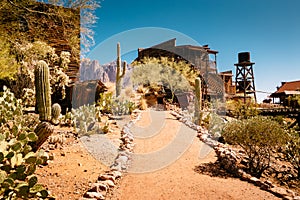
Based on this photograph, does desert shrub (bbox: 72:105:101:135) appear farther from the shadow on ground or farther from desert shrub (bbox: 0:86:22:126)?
the shadow on ground

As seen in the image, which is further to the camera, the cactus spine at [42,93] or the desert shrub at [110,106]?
the desert shrub at [110,106]

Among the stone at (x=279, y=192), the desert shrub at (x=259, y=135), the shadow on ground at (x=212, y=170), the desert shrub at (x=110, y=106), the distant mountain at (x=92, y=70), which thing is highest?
the distant mountain at (x=92, y=70)

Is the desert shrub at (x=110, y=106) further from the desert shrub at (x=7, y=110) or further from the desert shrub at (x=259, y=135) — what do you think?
the desert shrub at (x=259, y=135)

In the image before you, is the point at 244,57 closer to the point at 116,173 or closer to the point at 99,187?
the point at 116,173

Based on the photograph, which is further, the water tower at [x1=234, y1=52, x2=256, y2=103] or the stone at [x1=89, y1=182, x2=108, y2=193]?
the water tower at [x1=234, y1=52, x2=256, y2=103]

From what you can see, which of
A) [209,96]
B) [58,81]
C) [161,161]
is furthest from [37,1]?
[209,96]

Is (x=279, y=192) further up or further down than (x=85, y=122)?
further down

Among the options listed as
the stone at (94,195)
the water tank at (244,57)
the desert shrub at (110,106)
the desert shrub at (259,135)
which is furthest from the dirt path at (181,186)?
the water tank at (244,57)

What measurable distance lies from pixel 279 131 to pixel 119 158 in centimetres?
353

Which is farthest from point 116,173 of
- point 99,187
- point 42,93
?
point 42,93

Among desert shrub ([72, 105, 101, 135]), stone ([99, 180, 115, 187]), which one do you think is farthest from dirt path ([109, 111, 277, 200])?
desert shrub ([72, 105, 101, 135])

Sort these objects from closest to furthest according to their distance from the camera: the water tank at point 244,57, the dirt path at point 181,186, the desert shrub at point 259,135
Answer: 1. the dirt path at point 181,186
2. the desert shrub at point 259,135
3. the water tank at point 244,57

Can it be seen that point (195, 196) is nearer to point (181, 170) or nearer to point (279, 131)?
point (181, 170)

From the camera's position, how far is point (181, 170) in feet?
15.7
